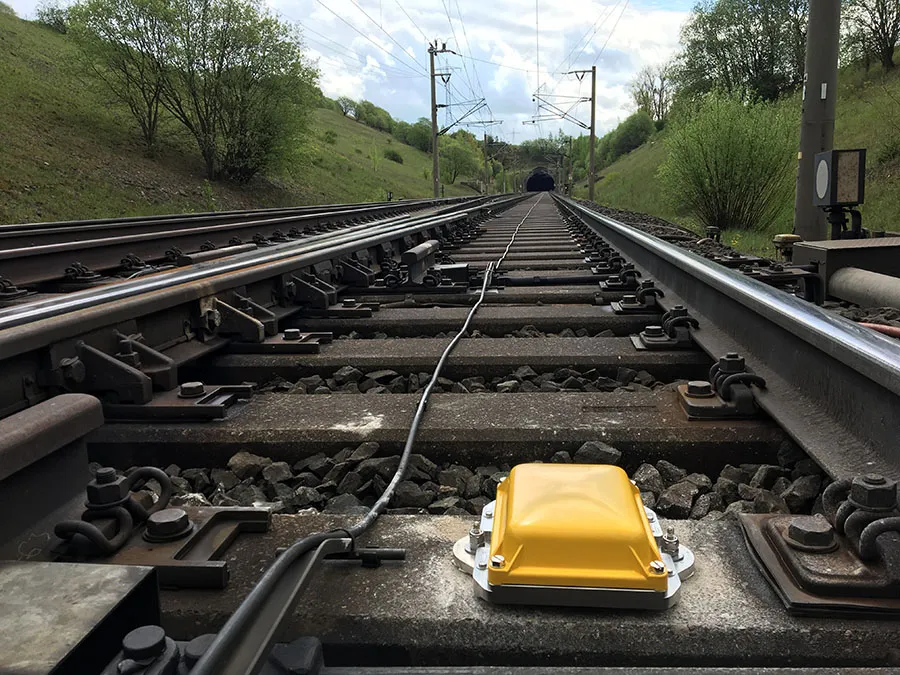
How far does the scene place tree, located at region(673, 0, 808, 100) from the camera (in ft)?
148

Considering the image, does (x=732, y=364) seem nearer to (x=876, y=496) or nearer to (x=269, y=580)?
(x=876, y=496)

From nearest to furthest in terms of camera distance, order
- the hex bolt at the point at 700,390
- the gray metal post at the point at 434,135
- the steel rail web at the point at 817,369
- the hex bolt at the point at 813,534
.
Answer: the hex bolt at the point at 813,534 < the steel rail web at the point at 817,369 < the hex bolt at the point at 700,390 < the gray metal post at the point at 434,135

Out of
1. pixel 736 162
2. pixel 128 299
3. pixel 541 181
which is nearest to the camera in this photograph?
pixel 128 299

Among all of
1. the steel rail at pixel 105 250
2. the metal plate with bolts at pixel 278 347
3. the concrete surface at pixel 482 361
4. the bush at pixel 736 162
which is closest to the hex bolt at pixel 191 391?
the concrete surface at pixel 482 361

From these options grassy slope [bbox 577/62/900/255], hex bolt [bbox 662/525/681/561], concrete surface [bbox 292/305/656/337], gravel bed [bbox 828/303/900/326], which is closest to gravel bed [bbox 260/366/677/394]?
concrete surface [bbox 292/305/656/337]

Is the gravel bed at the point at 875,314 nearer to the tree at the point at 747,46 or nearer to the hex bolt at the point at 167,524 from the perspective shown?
the hex bolt at the point at 167,524

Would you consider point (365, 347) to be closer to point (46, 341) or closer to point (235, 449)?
point (235, 449)

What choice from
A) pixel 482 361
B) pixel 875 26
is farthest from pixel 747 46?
pixel 482 361

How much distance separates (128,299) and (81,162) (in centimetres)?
1792

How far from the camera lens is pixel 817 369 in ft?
6.11

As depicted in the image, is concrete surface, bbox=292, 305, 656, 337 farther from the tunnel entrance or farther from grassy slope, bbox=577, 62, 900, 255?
the tunnel entrance

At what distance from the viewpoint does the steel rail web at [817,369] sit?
1497mm

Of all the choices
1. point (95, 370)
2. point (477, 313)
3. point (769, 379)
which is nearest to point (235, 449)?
point (95, 370)

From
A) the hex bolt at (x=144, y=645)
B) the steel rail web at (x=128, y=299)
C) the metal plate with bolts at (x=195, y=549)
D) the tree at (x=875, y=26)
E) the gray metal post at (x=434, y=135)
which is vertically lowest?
the metal plate with bolts at (x=195, y=549)
